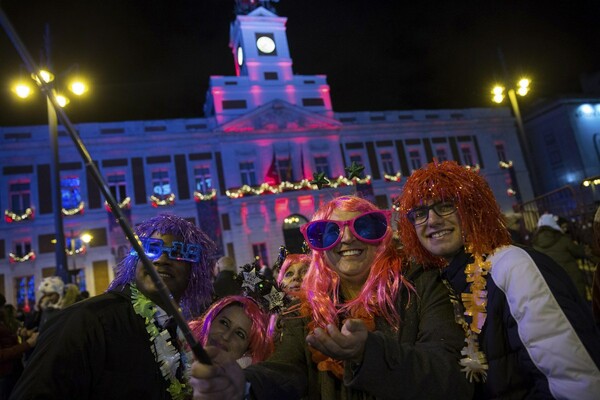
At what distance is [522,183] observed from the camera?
33.7 metres

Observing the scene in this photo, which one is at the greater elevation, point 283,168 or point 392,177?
point 283,168

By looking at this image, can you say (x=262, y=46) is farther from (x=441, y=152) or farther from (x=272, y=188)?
(x=441, y=152)

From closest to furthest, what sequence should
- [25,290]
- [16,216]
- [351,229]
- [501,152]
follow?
1. [351,229]
2. [25,290]
3. [16,216]
4. [501,152]

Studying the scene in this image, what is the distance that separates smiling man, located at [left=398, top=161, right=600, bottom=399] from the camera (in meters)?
1.59

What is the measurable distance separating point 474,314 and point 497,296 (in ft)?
0.47

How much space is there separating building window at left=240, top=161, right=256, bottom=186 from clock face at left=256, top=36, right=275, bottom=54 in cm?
990

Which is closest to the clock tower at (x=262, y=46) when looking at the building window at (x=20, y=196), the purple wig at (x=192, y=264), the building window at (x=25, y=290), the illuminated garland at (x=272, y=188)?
the illuminated garland at (x=272, y=188)

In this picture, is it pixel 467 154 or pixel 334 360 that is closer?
pixel 334 360

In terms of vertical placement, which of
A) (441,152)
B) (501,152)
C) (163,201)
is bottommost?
(163,201)

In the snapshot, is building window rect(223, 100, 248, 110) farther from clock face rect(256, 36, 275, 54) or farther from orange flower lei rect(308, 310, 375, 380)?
orange flower lei rect(308, 310, 375, 380)

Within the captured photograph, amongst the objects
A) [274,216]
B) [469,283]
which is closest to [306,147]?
[274,216]

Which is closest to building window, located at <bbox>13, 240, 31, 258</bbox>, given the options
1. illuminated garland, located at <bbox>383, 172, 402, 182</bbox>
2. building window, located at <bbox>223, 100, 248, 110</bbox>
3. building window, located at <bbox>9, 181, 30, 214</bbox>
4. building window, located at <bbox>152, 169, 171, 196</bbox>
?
building window, located at <bbox>9, 181, 30, 214</bbox>

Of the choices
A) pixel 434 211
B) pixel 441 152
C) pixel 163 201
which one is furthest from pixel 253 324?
pixel 441 152

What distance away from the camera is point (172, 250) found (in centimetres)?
247
